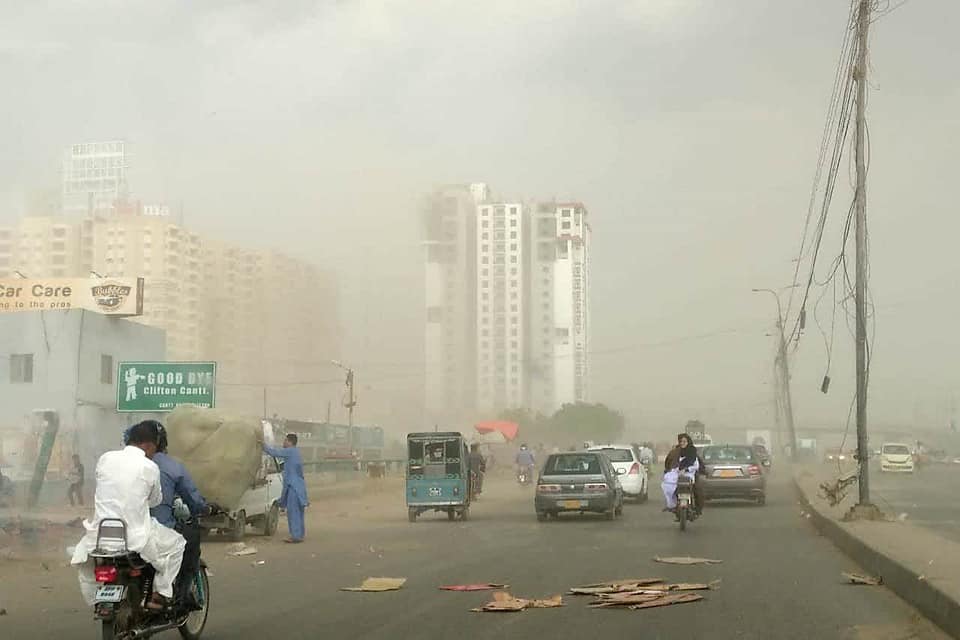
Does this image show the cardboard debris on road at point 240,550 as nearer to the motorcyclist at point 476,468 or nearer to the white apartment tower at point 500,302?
the motorcyclist at point 476,468

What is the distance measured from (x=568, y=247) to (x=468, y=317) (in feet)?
38.4

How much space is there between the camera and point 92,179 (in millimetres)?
83375

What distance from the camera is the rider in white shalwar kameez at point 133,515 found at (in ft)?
25.9

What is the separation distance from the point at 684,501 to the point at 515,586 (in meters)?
8.65

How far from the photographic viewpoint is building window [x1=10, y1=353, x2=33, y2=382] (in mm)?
49500

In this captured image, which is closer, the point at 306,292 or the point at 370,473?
the point at 370,473

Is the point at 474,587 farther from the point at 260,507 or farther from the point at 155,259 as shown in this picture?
the point at 155,259

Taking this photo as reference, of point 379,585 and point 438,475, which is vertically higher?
point 438,475

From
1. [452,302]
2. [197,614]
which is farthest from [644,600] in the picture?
[452,302]

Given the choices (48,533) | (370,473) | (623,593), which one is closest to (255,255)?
(370,473)

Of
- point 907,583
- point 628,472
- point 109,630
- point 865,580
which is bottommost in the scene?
point 865,580

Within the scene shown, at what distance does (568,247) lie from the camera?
3565 inches

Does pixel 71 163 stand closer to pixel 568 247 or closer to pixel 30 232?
pixel 30 232

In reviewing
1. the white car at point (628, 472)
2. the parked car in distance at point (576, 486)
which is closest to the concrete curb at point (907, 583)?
the parked car in distance at point (576, 486)
